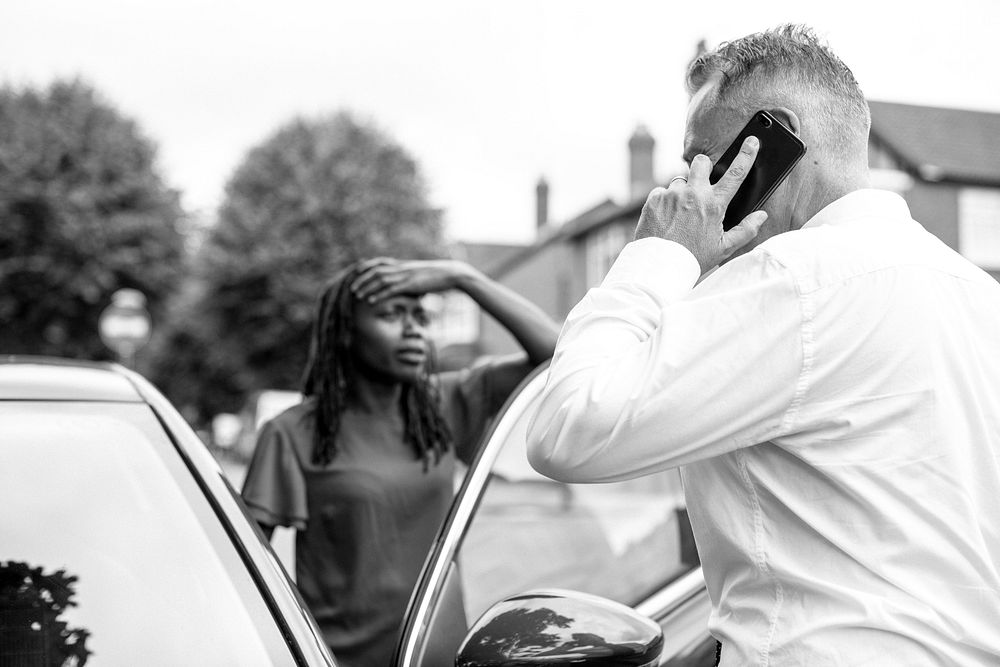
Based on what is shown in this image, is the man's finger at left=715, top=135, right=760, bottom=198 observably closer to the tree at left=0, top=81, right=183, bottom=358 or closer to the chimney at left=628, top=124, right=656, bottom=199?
the tree at left=0, top=81, right=183, bottom=358

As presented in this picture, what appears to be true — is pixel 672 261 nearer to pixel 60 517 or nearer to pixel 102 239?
pixel 60 517

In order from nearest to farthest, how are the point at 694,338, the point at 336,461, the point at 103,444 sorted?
the point at 694,338, the point at 103,444, the point at 336,461

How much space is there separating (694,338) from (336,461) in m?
1.80

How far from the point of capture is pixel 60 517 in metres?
1.81

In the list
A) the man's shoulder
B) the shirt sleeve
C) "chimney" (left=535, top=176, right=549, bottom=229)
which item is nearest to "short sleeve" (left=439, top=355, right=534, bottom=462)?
the man's shoulder

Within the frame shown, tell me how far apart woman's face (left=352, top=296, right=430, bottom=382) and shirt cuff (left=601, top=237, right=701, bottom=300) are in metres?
1.72

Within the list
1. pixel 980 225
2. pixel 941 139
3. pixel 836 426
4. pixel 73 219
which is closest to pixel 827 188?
pixel 836 426

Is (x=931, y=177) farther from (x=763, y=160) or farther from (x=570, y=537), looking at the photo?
(x=763, y=160)

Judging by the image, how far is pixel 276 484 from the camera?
286 cm

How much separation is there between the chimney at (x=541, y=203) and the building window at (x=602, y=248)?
12593 mm

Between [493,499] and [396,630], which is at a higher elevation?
[493,499]

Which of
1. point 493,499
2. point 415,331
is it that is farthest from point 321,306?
point 493,499

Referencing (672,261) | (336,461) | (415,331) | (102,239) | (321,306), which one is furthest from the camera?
(102,239)

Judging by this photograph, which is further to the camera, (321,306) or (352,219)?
(352,219)
